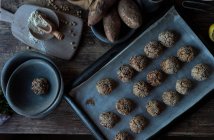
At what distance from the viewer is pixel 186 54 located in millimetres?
932

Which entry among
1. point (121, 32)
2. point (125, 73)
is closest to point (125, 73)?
point (125, 73)

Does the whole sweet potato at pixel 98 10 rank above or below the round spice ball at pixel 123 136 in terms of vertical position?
above

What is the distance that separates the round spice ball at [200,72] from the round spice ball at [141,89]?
121 millimetres

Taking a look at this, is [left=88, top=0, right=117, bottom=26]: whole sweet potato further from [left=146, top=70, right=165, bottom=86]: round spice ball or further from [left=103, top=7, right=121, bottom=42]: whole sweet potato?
[left=146, top=70, right=165, bottom=86]: round spice ball

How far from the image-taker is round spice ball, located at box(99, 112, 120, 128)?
95 cm

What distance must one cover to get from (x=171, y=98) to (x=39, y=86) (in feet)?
1.11

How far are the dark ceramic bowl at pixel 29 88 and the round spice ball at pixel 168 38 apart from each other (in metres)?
0.28

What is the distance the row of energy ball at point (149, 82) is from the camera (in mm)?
934

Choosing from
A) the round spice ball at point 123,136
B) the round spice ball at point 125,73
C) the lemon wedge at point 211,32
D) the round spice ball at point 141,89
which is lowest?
the round spice ball at point 123,136

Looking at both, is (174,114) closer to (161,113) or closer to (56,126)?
(161,113)

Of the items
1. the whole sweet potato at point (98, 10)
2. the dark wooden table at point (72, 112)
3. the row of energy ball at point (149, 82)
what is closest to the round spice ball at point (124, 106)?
the row of energy ball at point (149, 82)

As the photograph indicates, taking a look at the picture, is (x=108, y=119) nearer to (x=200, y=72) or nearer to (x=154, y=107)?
(x=154, y=107)

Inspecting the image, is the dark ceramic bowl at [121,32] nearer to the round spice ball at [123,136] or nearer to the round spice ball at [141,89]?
the round spice ball at [141,89]

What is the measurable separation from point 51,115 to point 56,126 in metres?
0.03
